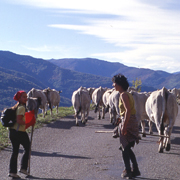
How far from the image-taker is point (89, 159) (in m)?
8.74

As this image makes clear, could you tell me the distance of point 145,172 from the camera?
729cm

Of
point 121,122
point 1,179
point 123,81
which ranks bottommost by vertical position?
point 1,179

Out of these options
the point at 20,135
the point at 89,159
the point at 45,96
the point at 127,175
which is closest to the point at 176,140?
the point at 89,159

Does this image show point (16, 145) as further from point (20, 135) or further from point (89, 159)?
point (89, 159)

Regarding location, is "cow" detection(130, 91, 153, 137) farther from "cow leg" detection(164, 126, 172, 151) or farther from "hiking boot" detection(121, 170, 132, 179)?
"hiking boot" detection(121, 170, 132, 179)

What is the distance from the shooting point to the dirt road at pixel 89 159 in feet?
23.5

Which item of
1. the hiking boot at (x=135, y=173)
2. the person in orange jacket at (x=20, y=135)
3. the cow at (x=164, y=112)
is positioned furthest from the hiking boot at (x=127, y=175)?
the cow at (x=164, y=112)

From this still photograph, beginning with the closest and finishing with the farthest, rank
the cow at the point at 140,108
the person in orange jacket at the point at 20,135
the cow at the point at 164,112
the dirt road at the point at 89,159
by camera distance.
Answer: the person in orange jacket at the point at 20,135 < the dirt road at the point at 89,159 < the cow at the point at 164,112 < the cow at the point at 140,108

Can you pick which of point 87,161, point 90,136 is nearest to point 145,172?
point 87,161

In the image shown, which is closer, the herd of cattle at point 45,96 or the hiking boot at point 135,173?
the hiking boot at point 135,173

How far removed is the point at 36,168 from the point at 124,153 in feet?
7.68

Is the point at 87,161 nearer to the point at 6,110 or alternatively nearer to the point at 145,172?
the point at 145,172

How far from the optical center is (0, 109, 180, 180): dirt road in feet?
23.5

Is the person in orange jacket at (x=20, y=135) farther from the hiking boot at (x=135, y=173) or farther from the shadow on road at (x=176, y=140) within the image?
the shadow on road at (x=176, y=140)
